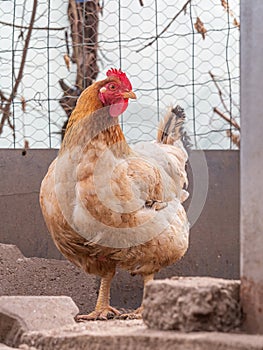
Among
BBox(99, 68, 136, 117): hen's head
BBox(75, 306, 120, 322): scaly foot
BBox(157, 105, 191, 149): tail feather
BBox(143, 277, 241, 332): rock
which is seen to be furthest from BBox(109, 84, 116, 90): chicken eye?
BBox(143, 277, 241, 332): rock

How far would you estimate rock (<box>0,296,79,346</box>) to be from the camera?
2.72 metres

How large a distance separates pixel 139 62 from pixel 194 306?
340cm

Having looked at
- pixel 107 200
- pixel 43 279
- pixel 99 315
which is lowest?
pixel 99 315

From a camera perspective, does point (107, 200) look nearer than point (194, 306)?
No

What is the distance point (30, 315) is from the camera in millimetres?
2781

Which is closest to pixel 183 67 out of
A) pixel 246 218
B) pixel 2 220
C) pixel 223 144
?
pixel 223 144

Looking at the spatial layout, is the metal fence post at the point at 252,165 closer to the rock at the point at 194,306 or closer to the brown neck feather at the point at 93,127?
the rock at the point at 194,306

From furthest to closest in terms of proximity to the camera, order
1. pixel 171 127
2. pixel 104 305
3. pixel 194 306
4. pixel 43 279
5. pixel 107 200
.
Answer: pixel 171 127
pixel 43 279
pixel 104 305
pixel 107 200
pixel 194 306

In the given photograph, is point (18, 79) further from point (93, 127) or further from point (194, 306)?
point (194, 306)

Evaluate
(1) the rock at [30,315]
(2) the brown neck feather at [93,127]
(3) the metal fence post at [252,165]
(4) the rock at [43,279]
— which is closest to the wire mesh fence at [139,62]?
(4) the rock at [43,279]

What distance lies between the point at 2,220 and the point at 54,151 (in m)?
0.66

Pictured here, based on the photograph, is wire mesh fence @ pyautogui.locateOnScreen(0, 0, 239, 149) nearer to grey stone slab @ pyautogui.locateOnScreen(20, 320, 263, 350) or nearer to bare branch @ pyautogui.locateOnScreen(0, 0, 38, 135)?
bare branch @ pyautogui.locateOnScreen(0, 0, 38, 135)

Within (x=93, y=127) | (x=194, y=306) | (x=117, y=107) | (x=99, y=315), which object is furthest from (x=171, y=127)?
(x=194, y=306)

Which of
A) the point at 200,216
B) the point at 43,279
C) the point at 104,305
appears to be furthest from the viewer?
the point at 200,216
